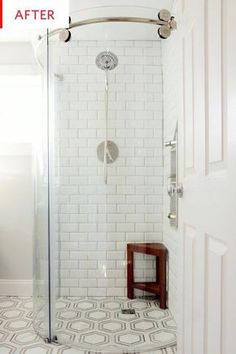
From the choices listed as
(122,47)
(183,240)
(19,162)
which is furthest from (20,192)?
(183,240)

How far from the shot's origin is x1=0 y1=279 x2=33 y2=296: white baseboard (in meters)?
2.90

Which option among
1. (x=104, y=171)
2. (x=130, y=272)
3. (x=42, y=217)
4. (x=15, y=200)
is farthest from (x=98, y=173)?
(x=15, y=200)

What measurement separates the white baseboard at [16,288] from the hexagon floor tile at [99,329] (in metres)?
0.47

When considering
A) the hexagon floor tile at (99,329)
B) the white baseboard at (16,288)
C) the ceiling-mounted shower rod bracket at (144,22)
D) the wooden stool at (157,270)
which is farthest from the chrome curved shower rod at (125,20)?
the white baseboard at (16,288)

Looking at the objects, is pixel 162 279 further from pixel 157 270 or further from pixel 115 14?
pixel 115 14

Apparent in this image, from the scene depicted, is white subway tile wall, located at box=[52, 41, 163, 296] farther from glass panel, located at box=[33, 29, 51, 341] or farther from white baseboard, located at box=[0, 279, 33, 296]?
white baseboard, located at box=[0, 279, 33, 296]

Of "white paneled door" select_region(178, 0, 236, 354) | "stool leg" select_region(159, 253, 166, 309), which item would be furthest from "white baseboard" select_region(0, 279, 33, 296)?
"white paneled door" select_region(178, 0, 236, 354)

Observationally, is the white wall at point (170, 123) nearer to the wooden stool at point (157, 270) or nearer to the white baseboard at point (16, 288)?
the wooden stool at point (157, 270)

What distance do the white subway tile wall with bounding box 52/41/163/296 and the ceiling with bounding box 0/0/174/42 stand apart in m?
0.07

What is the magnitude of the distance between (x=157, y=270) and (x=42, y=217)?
3.01ft

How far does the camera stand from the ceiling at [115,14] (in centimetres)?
219

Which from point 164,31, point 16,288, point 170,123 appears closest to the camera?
point 164,31

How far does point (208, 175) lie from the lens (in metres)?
1.04

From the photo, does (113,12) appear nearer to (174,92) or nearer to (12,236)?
(174,92)
